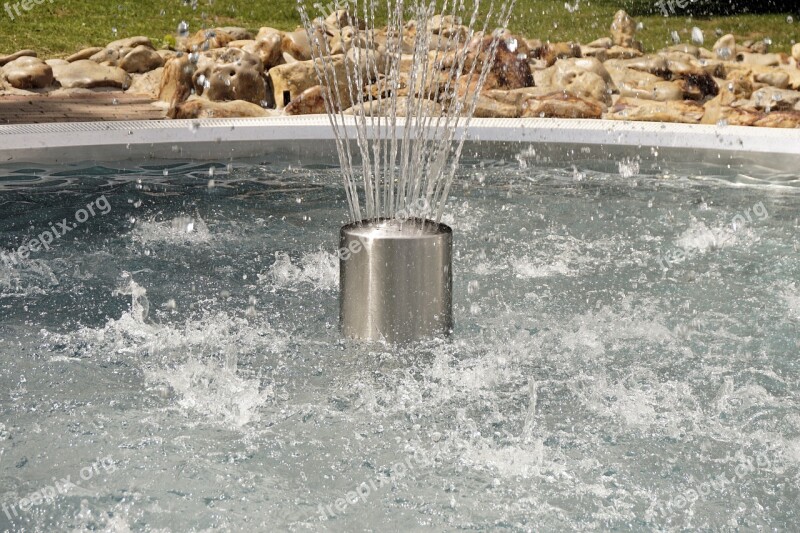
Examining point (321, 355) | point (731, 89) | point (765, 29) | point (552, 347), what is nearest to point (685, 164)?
point (731, 89)

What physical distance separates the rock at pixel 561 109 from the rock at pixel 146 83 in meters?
5.21

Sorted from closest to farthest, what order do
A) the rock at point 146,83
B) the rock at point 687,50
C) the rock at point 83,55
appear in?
the rock at point 146,83 < the rock at point 83,55 < the rock at point 687,50

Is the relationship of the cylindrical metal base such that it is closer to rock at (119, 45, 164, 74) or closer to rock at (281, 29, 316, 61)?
rock at (281, 29, 316, 61)

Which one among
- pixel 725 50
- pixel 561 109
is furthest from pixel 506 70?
pixel 725 50

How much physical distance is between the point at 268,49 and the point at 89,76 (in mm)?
2594

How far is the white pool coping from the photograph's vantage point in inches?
341

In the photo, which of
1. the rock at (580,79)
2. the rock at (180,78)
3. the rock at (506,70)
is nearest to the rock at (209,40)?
the rock at (180,78)

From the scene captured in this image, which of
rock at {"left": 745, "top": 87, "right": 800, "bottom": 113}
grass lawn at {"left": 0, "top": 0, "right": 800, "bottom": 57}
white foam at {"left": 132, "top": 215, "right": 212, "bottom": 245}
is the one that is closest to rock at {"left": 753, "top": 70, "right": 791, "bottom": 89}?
rock at {"left": 745, "top": 87, "right": 800, "bottom": 113}

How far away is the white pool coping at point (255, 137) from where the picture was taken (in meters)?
8.66

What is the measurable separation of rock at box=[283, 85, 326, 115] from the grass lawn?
661 centimetres

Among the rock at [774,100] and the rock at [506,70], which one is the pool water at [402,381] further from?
the rock at [506,70]

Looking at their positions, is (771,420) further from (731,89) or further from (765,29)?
(765,29)

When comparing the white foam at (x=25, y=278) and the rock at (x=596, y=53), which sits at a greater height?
the rock at (x=596, y=53)

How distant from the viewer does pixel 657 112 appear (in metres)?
10.7
